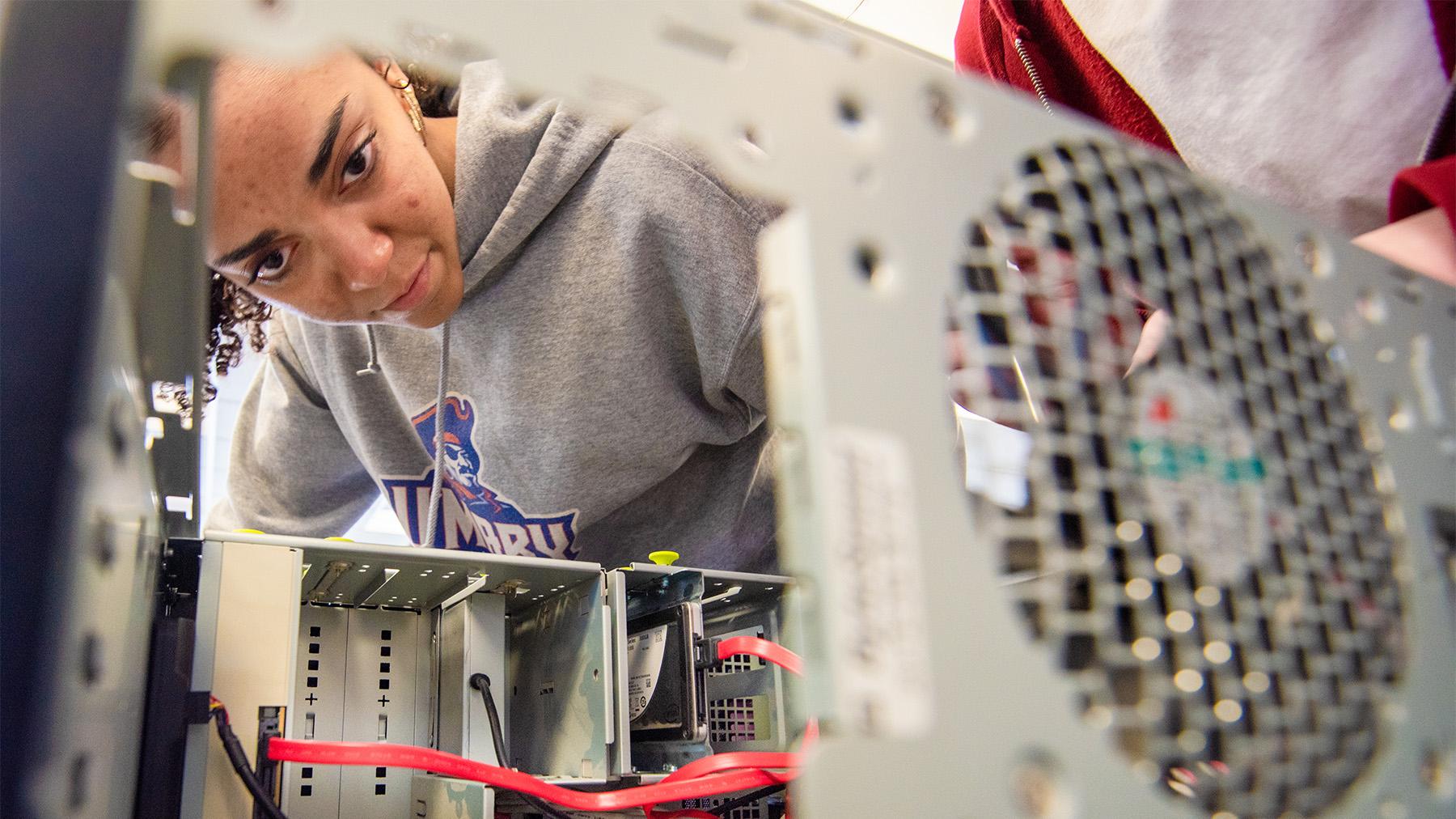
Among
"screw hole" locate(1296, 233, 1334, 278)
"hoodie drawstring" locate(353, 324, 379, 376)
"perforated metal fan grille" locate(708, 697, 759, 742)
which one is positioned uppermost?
"hoodie drawstring" locate(353, 324, 379, 376)

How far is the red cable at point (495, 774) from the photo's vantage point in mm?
508

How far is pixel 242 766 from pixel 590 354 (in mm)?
507

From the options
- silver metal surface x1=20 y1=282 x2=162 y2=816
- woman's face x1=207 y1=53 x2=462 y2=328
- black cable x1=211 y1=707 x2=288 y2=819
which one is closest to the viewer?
silver metal surface x1=20 y1=282 x2=162 y2=816

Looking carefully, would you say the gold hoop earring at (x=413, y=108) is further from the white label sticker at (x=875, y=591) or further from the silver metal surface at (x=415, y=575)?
the white label sticker at (x=875, y=591)

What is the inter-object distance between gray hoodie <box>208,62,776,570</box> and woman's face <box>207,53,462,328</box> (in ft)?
0.18

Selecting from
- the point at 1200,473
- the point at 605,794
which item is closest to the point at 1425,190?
the point at 1200,473

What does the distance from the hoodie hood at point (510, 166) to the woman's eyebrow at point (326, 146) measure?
0.19m

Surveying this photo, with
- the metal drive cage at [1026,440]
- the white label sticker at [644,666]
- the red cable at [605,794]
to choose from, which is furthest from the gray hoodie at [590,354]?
the metal drive cage at [1026,440]

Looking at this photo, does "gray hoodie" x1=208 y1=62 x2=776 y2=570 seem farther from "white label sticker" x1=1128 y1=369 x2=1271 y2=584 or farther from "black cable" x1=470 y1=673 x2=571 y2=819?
"white label sticker" x1=1128 y1=369 x2=1271 y2=584

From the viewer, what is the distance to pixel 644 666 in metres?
0.82

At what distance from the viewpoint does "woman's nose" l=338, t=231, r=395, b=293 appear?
80 cm

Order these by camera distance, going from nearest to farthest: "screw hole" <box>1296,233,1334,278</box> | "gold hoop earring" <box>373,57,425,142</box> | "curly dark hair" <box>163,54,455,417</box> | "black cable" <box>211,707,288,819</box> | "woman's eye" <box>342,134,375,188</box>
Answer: "screw hole" <box>1296,233,1334,278</box>, "black cable" <box>211,707,288,819</box>, "woman's eye" <box>342,134,375,188</box>, "gold hoop earring" <box>373,57,425,142</box>, "curly dark hair" <box>163,54,455,417</box>

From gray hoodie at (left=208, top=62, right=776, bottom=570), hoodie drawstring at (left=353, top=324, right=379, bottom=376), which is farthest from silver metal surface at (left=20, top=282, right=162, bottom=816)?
Answer: hoodie drawstring at (left=353, top=324, right=379, bottom=376)

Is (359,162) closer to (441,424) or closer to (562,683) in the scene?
(441,424)
